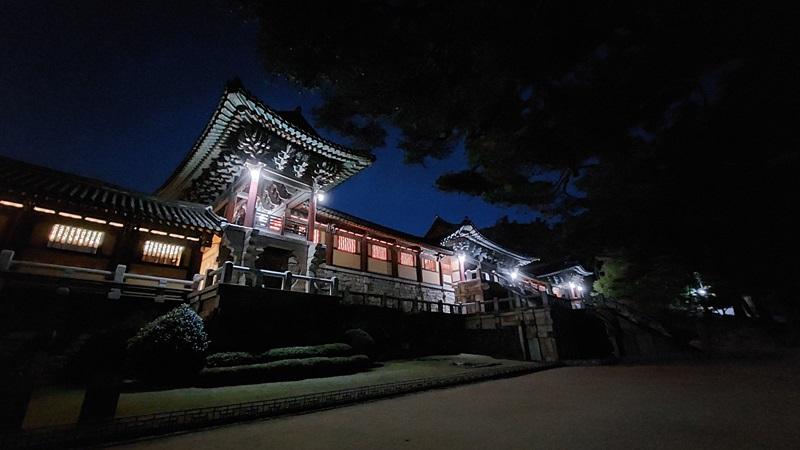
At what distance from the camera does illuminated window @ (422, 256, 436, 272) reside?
21800 mm

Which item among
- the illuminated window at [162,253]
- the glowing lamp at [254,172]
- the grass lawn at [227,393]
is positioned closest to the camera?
the grass lawn at [227,393]

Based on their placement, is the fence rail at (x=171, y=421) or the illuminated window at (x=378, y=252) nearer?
the fence rail at (x=171, y=421)

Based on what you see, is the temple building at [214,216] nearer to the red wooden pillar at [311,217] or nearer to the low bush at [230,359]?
the red wooden pillar at [311,217]

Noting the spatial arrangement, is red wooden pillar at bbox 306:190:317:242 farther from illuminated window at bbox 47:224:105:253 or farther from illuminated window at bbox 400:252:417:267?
illuminated window at bbox 400:252:417:267

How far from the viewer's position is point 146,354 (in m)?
6.56

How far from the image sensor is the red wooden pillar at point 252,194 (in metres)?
11.6

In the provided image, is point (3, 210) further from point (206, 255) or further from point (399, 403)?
point (399, 403)

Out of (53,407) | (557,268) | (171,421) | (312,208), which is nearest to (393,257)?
(312,208)

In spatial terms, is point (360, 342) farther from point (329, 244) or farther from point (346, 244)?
point (346, 244)

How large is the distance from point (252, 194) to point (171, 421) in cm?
937

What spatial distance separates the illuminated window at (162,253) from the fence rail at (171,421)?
10.6 meters

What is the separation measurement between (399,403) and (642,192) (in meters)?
7.97

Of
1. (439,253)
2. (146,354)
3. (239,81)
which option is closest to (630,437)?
(146,354)

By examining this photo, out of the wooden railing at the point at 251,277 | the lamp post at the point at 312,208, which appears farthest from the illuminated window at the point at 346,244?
the wooden railing at the point at 251,277
